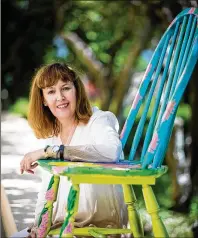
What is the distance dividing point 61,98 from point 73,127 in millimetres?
128

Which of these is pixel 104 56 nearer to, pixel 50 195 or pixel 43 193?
pixel 43 193

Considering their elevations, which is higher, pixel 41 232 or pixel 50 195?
pixel 50 195

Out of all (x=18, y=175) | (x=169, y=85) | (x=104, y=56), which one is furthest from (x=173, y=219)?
(x=169, y=85)

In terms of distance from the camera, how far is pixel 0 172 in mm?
3543

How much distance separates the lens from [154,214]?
173 cm

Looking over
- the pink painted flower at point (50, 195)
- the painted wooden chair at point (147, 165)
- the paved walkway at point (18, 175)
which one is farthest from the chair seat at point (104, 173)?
the paved walkway at point (18, 175)

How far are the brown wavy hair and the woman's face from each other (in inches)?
0.6

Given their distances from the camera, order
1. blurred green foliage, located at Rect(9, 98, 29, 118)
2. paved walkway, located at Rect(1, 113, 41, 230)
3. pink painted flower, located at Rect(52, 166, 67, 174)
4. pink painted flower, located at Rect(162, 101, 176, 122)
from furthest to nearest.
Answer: blurred green foliage, located at Rect(9, 98, 29, 118), paved walkway, located at Rect(1, 113, 41, 230), pink painted flower, located at Rect(162, 101, 176, 122), pink painted flower, located at Rect(52, 166, 67, 174)

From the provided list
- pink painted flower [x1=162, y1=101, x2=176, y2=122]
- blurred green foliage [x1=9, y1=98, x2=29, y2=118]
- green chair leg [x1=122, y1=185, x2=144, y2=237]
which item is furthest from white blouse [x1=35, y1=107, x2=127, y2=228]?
blurred green foliage [x1=9, y1=98, x2=29, y2=118]

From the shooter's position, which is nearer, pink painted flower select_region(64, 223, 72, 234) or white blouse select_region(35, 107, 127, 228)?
pink painted flower select_region(64, 223, 72, 234)

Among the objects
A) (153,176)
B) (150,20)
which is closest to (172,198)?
(150,20)

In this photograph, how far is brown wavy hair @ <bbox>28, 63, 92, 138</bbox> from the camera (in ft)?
6.67

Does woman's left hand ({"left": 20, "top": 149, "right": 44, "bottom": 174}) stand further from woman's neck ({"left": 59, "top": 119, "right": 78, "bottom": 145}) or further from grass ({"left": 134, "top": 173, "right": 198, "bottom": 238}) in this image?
grass ({"left": 134, "top": 173, "right": 198, "bottom": 238})

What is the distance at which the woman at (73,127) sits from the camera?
2023 mm
